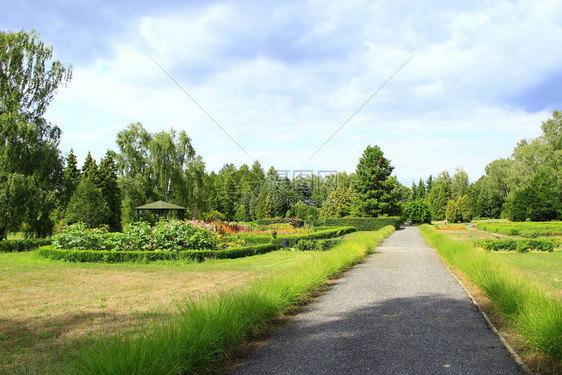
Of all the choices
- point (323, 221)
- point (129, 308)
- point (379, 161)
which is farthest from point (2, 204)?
point (379, 161)

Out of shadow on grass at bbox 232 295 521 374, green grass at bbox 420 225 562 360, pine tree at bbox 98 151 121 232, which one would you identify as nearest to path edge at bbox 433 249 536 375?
shadow on grass at bbox 232 295 521 374

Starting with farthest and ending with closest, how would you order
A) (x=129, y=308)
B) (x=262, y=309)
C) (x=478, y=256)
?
(x=478, y=256) < (x=129, y=308) < (x=262, y=309)

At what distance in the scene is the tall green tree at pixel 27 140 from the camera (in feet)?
55.3

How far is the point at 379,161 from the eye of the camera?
40469 mm

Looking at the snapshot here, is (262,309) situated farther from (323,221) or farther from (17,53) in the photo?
(323,221)

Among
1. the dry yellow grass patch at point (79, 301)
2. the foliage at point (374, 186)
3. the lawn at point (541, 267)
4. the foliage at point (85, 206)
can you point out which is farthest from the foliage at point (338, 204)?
the dry yellow grass patch at point (79, 301)

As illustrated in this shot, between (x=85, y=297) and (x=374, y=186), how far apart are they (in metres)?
36.4

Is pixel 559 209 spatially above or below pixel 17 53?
below

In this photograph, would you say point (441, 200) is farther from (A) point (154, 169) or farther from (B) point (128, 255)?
(B) point (128, 255)

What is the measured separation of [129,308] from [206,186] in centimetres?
2934

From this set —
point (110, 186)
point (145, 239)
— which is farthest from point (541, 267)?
point (110, 186)

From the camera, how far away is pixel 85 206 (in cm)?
2045

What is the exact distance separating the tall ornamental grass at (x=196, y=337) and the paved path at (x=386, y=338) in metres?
0.30

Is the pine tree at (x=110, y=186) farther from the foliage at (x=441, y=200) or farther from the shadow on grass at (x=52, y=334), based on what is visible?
the foliage at (x=441, y=200)
